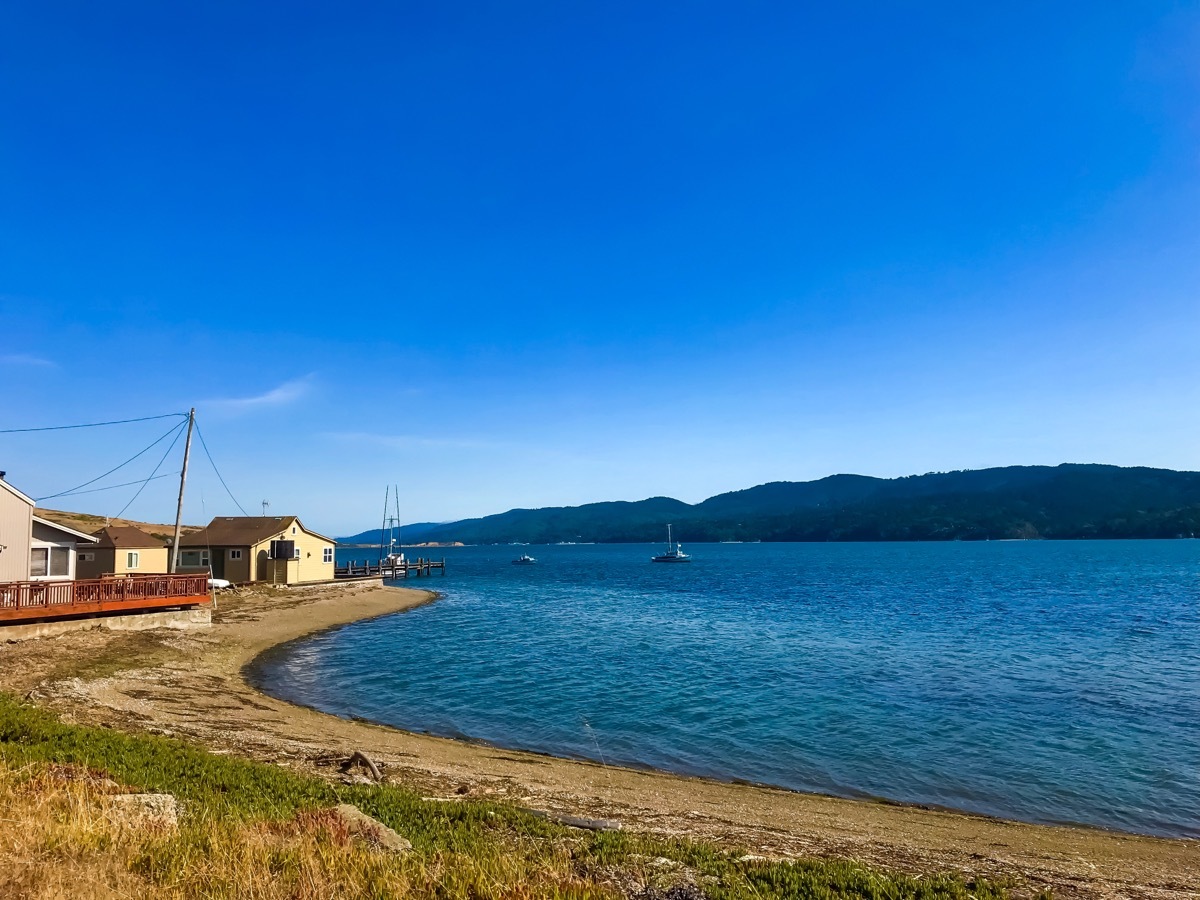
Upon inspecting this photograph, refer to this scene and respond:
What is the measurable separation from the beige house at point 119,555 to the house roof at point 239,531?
237 inches

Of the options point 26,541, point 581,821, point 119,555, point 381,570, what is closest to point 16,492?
point 26,541

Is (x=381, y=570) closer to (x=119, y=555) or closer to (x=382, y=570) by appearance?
(x=382, y=570)

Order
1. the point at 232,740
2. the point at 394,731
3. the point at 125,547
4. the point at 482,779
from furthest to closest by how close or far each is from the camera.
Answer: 1. the point at 125,547
2. the point at 394,731
3. the point at 232,740
4. the point at 482,779

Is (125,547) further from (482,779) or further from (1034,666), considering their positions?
(1034,666)

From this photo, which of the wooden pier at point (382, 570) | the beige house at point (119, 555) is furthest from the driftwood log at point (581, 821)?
the wooden pier at point (382, 570)

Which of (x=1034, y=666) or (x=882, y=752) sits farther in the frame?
(x=1034, y=666)

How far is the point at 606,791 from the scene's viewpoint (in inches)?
612

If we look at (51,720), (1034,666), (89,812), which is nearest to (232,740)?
(51,720)

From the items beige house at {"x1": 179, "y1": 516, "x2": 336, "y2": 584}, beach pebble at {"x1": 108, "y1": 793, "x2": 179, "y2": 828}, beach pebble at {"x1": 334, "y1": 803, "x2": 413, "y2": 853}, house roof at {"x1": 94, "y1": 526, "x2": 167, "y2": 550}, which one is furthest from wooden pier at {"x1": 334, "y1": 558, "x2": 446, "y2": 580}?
beach pebble at {"x1": 334, "y1": 803, "x2": 413, "y2": 853}

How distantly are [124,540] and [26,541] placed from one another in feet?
67.7

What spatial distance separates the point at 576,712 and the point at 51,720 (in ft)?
49.1

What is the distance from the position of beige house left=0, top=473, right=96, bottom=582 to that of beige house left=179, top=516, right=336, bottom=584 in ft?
77.7

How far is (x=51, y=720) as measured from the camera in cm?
1420

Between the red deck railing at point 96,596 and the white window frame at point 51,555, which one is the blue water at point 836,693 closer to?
the red deck railing at point 96,596
